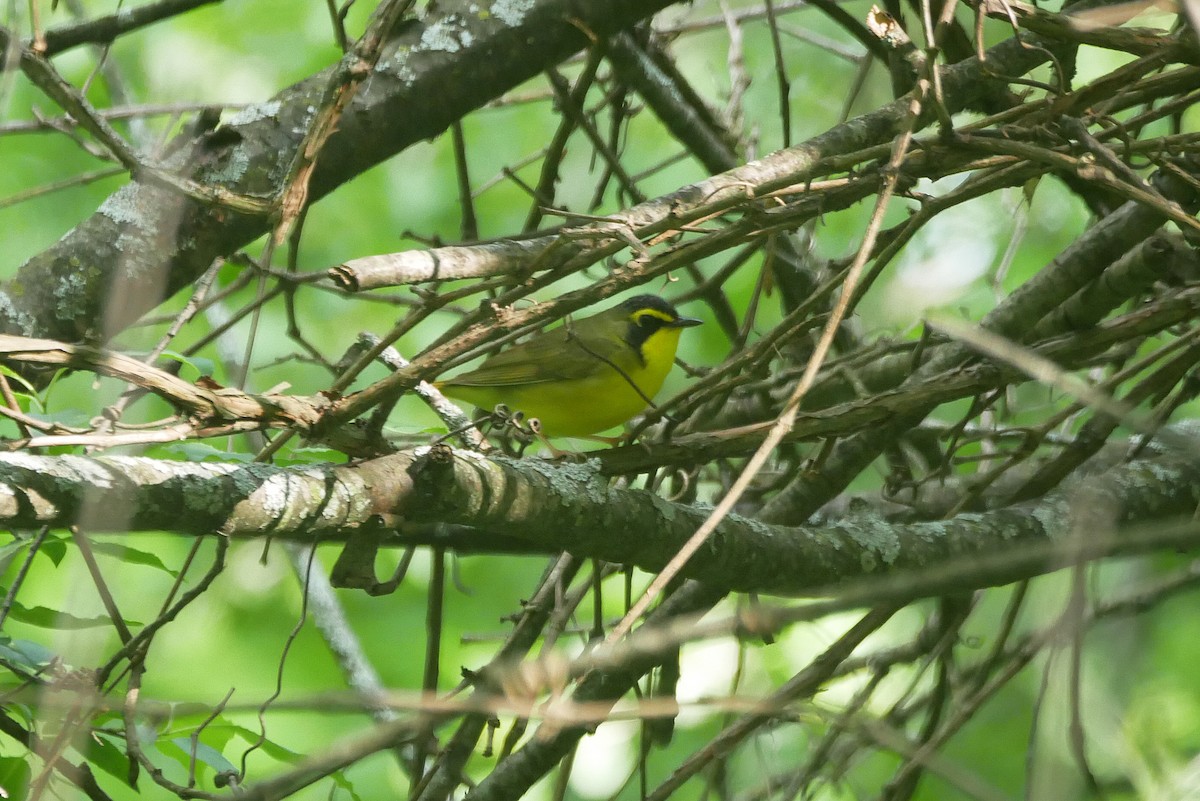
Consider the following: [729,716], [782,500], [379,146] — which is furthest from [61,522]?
[729,716]

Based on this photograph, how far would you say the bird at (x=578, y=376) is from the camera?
523 centimetres

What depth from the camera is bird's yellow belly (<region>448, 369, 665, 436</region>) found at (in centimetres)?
520

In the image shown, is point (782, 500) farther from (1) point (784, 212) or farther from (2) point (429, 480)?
(2) point (429, 480)

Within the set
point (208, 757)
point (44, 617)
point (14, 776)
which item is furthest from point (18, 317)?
point (208, 757)

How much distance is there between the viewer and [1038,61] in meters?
3.12

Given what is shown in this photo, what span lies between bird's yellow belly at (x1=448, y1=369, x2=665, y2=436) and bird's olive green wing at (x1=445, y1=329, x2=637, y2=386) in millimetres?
47

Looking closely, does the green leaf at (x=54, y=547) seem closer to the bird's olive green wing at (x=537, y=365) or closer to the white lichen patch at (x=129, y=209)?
the white lichen patch at (x=129, y=209)

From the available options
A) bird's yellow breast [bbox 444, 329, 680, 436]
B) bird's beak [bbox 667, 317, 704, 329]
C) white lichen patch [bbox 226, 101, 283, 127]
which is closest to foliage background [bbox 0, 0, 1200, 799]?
bird's beak [bbox 667, 317, 704, 329]

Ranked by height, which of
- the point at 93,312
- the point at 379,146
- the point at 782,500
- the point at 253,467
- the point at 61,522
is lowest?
the point at 61,522

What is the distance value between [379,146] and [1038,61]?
1.87 meters

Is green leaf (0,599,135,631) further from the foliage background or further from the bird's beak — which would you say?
the bird's beak

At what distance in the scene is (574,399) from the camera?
529 cm

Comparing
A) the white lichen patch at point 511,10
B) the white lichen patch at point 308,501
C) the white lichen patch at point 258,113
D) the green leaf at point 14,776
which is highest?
the white lichen patch at point 511,10

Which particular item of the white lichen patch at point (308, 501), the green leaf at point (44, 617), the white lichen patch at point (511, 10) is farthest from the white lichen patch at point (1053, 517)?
the green leaf at point (44, 617)
